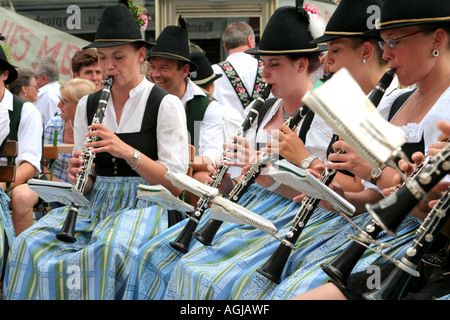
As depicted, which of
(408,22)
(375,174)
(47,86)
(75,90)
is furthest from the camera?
(47,86)

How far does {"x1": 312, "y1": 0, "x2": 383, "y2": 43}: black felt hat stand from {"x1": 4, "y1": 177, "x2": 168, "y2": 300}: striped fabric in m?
1.37

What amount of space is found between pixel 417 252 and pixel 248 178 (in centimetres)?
146

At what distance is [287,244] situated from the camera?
2918 mm

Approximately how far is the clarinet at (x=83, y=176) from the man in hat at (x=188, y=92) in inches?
51.4

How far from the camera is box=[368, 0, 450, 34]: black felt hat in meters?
2.67

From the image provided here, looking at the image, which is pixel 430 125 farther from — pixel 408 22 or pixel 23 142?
pixel 23 142

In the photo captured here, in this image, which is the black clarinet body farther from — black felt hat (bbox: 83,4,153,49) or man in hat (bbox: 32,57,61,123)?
man in hat (bbox: 32,57,61,123)

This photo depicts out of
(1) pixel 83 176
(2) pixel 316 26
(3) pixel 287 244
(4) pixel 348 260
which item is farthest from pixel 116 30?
(4) pixel 348 260

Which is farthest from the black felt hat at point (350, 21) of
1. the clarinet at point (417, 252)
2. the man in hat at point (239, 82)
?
the man in hat at point (239, 82)

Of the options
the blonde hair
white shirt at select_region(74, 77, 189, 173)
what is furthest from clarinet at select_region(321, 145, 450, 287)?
the blonde hair

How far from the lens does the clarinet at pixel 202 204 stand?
3512 millimetres

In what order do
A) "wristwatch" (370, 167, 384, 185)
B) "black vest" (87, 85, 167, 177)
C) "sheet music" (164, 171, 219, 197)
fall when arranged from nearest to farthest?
1. "wristwatch" (370, 167, 384, 185)
2. "sheet music" (164, 171, 219, 197)
3. "black vest" (87, 85, 167, 177)

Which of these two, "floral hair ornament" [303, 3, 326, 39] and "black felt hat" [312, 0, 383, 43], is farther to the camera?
"floral hair ornament" [303, 3, 326, 39]
